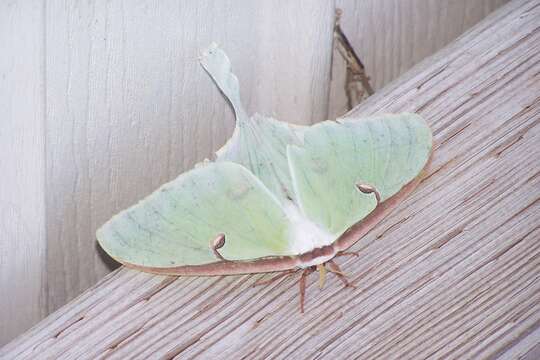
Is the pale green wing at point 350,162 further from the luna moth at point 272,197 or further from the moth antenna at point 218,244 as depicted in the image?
the moth antenna at point 218,244

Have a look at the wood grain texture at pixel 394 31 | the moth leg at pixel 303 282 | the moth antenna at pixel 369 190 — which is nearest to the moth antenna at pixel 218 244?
the moth leg at pixel 303 282

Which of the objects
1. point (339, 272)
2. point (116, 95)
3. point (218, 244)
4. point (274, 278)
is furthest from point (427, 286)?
point (116, 95)

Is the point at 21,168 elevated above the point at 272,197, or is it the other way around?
the point at 21,168

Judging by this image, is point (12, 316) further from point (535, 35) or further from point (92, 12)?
point (535, 35)

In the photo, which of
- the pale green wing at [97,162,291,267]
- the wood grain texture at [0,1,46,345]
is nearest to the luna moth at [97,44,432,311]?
the pale green wing at [97,162,291,267]

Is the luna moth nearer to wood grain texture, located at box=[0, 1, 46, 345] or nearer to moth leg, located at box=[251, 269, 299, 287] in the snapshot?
moth leg, located at box=[251, 269, 299, 287]

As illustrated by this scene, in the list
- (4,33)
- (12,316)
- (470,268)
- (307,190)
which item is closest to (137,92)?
(4,33)

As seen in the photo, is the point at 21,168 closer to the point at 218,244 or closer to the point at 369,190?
the point at 218,244
